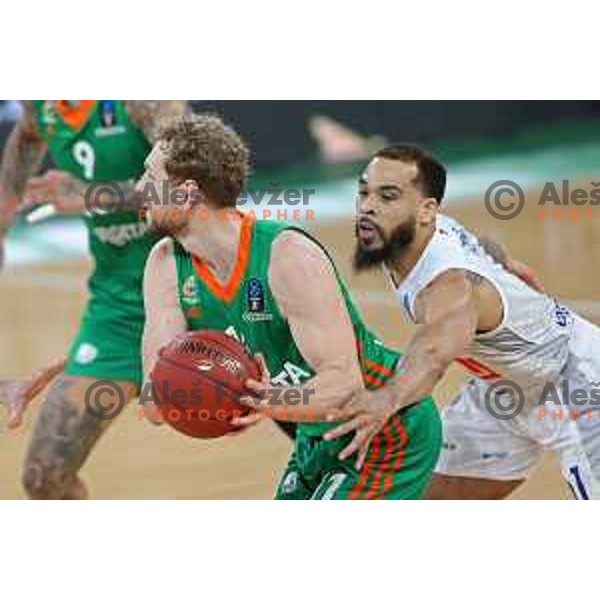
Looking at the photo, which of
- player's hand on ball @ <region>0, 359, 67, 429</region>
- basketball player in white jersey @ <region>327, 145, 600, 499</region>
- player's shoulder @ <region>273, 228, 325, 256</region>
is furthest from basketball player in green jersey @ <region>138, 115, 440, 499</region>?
player's hand on ball @ <region>0, 359, 67, 429</region>

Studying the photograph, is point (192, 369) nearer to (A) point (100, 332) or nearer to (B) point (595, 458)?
(A) point (100, 332)

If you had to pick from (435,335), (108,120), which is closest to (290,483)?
(435,335)

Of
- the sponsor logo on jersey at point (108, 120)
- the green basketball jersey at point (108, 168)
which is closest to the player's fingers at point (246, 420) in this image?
the green basketball jersey at point (108, 168)

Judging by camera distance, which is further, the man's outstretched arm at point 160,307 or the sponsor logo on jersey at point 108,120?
the sponsor logo on jersey at point 108,120

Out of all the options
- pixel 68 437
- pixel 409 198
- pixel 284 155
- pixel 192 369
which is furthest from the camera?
pixel 284 155


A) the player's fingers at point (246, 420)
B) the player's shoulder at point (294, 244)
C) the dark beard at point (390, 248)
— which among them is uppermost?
the player's shoulder at point (294, 244)

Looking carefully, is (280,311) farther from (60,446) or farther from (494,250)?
(60,446)

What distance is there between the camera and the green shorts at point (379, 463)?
478 cm

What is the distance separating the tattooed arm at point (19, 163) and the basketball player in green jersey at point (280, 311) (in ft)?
2.43

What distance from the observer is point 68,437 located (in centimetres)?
534

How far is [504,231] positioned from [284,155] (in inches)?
33.5

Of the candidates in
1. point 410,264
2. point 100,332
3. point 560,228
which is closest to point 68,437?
point 100,332

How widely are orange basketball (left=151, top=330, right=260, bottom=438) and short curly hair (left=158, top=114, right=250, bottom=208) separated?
44 centimetres

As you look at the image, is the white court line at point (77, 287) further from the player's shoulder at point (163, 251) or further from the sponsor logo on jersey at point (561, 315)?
the player's shoulder at point (163, 251)
